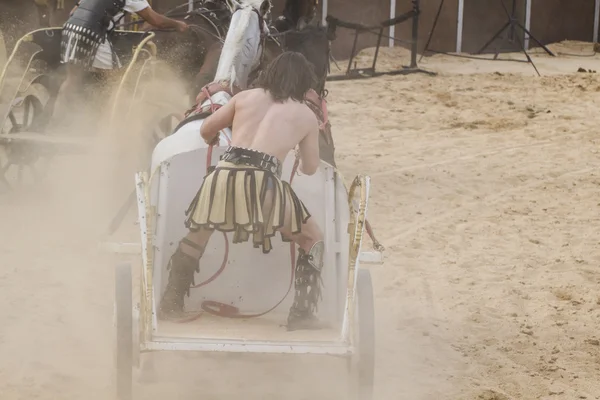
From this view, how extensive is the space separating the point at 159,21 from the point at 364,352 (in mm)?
4362

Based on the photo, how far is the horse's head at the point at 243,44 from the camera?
6.81 metres

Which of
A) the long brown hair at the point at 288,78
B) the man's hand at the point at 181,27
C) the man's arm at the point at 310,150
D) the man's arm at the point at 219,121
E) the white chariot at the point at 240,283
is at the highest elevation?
the man's hand at the point at 181,27

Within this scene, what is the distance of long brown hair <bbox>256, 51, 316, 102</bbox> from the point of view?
4.69 metres

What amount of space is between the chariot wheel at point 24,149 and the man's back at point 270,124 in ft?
10.3

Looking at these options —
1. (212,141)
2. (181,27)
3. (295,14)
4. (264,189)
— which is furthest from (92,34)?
(264,189)

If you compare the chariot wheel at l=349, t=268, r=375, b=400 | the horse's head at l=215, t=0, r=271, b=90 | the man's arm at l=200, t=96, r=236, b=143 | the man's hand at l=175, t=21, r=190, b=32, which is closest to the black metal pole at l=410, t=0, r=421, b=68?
the man's hand at l=175, t=21, r=190, b=32

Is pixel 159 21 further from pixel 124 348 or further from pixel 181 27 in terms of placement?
pixel 124 348

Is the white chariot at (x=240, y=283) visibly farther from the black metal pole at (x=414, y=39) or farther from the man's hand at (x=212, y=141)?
the black metal pole at (x=414, y=39)

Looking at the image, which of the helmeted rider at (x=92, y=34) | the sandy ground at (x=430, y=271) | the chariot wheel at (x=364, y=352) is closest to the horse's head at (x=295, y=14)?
the helmeted rider at (x=92, y=34)

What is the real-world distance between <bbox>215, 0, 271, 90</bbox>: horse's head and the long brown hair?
6.34 ft

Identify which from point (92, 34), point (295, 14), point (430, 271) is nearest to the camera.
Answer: point (430, 271)

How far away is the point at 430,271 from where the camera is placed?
6.61 m

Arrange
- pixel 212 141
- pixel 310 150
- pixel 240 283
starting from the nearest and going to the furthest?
pixel 310 150
pixel 212 141
pixel 240 283

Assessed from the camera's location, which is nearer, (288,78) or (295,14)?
(288,78)
